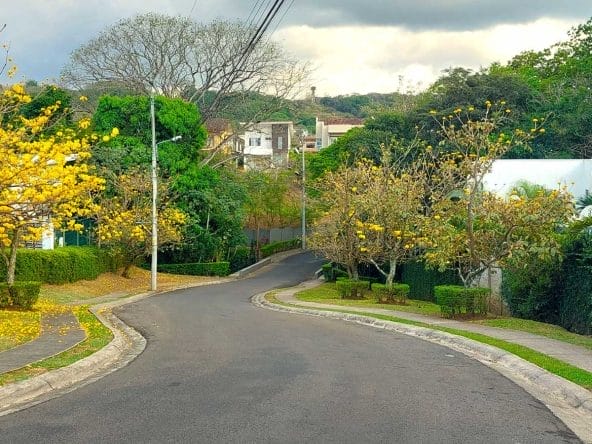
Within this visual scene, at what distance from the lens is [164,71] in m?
53.8

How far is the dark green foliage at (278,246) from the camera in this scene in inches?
2648

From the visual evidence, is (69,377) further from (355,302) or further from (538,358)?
(355,302)

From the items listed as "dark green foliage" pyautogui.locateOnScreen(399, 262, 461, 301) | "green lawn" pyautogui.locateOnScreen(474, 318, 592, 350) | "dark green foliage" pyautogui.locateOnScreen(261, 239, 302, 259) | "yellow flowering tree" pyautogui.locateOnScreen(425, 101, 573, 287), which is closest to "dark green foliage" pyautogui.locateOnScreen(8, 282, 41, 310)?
"yellow flowering tree" pyautogui.locateOnScreen(425, 101, 573, 287)

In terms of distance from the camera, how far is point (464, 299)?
21.1 m

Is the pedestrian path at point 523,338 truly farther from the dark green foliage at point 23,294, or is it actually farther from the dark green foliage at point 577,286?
the dark green foliage at point 23,294

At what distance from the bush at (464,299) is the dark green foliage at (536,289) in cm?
105

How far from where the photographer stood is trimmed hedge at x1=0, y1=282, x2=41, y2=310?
22.5m

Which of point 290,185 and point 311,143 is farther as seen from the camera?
point 311,143

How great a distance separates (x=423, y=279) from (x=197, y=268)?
2183 cm

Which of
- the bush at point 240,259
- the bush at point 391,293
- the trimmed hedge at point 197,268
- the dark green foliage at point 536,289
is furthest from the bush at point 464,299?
the bush at point 240,259

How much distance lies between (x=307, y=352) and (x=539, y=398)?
4.92 meters

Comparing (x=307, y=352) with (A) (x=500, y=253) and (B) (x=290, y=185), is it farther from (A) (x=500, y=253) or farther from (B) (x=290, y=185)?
(B) (x=290, y=185)

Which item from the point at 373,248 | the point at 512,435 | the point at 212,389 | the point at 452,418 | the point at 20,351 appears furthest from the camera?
the point at 373,248

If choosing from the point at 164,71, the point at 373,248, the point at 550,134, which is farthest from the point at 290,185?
the point at 373,248
